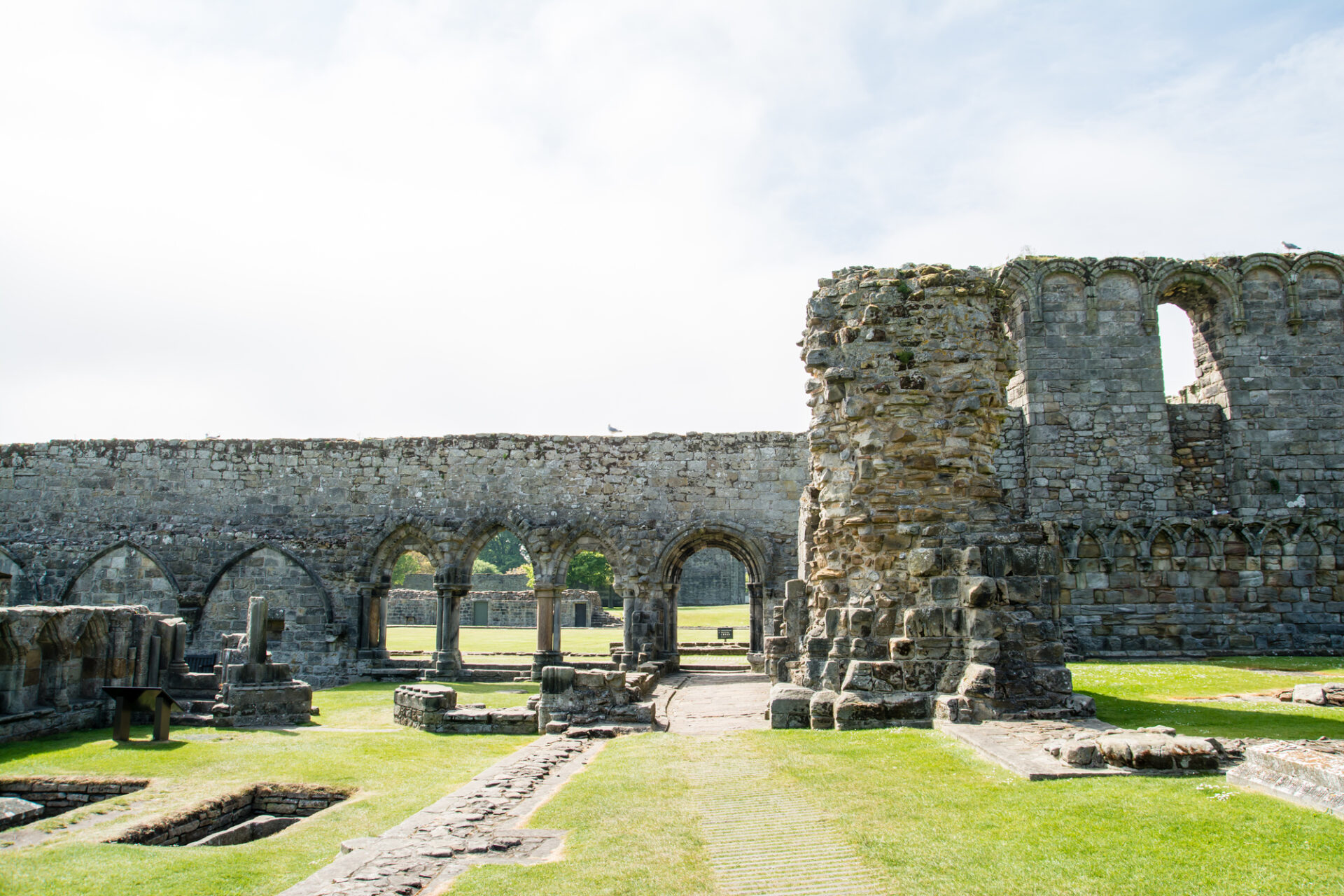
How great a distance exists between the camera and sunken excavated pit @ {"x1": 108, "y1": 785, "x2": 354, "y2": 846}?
6.17 meters

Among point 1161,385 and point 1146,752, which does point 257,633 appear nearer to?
point 1146,752

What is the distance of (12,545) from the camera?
1947 cm

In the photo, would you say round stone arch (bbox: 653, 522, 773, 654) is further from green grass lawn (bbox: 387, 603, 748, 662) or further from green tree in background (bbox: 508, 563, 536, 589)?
green tree in background (bbox: 508, 563, 536, 589)

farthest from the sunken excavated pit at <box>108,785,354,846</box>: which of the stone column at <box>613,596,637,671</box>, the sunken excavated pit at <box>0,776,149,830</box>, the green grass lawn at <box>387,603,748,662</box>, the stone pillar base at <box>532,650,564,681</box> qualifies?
the green grass lawn at <box>387,603,748,662</box>

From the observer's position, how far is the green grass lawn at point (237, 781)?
4.84 metres

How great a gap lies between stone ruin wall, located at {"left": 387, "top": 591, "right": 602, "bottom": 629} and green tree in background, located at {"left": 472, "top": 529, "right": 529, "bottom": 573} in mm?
27290

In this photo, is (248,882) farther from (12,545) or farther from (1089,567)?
(12,545)

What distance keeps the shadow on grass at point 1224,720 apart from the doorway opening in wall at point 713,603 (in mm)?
14274

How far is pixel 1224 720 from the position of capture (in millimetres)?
7328

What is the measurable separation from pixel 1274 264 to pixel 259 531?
68.2 ft

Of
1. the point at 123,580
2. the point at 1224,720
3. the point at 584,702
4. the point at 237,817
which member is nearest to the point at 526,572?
the point at 123,580

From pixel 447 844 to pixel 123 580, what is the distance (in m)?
17.8

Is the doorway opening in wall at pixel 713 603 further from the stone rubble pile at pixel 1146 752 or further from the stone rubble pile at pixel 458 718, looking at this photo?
the stone rubble pile at pixel 1146 752

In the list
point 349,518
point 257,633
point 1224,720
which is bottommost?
point 1224,720
